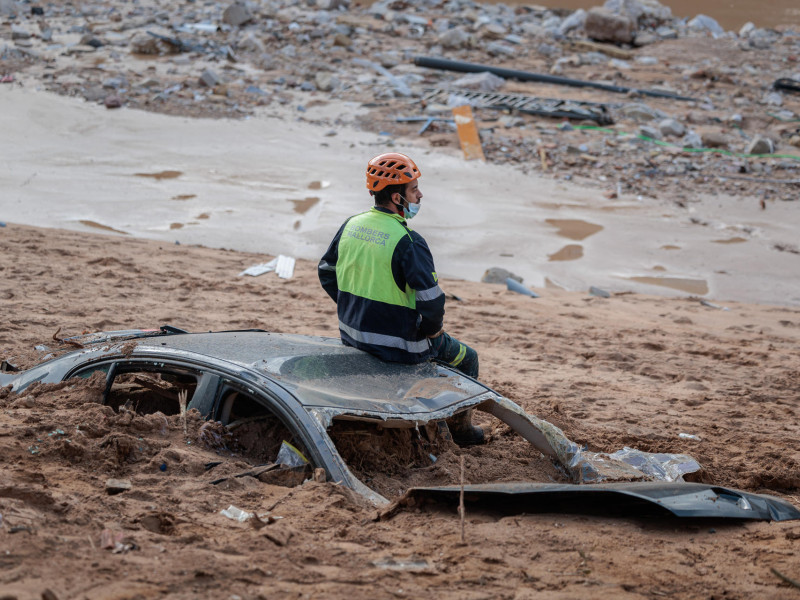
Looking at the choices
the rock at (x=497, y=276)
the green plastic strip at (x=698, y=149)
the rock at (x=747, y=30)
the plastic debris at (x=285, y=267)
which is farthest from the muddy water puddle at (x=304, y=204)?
the rock at (x=747, y=30)

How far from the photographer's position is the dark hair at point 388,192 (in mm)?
4750

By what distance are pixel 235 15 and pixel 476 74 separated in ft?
24.4

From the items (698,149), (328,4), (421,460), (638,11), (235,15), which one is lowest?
(421,460)

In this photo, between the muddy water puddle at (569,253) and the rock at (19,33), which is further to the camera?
the rock at (19,33)

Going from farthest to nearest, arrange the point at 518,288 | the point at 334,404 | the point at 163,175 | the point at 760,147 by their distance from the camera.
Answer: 1. the point at 760,147
2. the point at 163,175
3. the point at 518,288
4. the point at 334,404

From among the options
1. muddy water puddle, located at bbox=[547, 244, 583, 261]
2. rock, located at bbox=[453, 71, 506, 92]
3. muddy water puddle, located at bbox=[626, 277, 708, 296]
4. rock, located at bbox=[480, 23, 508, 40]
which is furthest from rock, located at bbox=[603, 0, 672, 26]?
muddy water puddle, located at bbox=[626, 277, 708, 296]

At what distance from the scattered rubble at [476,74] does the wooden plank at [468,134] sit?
0.85 ft

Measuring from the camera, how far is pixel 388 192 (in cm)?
476

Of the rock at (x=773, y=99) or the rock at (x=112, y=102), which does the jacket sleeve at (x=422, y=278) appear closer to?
the rock at (x=112, y=102)

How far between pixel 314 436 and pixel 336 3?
2487 cm

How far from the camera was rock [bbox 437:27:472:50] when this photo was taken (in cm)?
2308

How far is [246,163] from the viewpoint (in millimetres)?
14711

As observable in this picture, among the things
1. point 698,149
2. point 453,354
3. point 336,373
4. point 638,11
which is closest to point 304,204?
point 453,354

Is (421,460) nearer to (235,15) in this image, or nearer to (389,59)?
(389,59)
